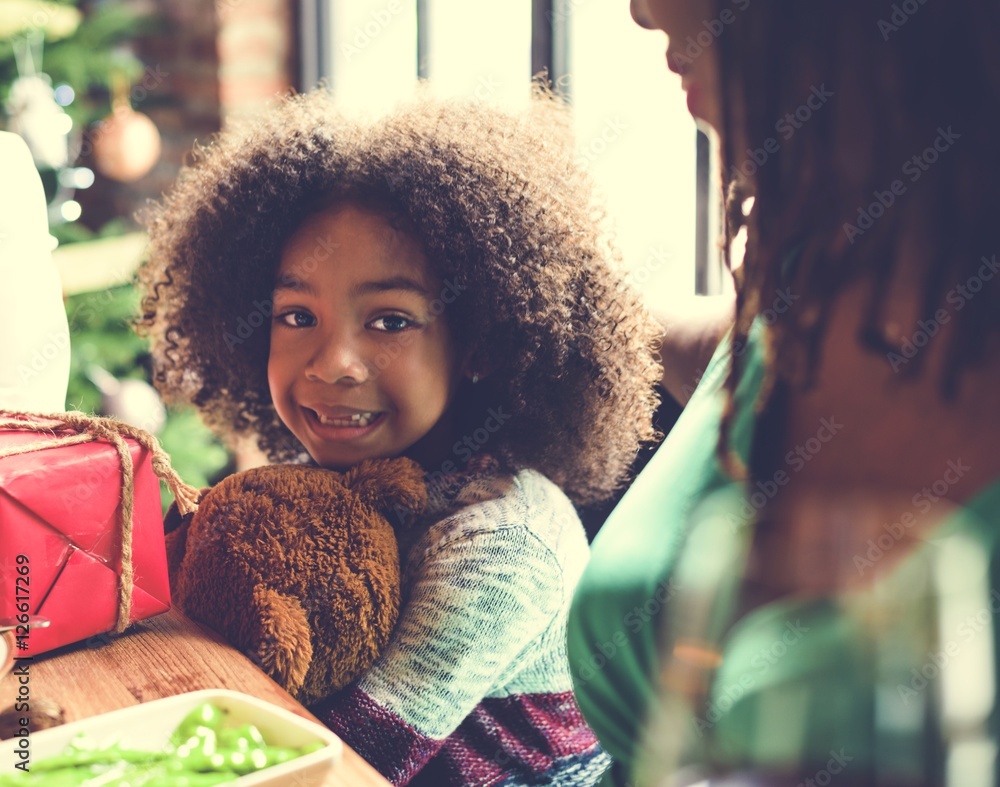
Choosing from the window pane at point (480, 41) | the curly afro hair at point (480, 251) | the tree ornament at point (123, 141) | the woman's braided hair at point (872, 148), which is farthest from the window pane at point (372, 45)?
the woman's braided hair at point (872, 148)

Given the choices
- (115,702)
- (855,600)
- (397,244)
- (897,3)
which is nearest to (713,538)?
(855,600)

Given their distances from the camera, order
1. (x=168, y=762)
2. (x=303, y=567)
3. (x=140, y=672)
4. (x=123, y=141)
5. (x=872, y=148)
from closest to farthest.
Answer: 1. (x=872, y=148)
2. (x=168, y=762)
3. (x=140, y=672)
4. (x=303, y=567)
5. (x=123, y=141)

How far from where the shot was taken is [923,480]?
0.41 metres

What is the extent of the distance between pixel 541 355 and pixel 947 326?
27.6 inches

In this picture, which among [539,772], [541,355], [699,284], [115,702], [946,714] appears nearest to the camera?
[946,714]

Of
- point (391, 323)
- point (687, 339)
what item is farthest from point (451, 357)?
point (687, 339)

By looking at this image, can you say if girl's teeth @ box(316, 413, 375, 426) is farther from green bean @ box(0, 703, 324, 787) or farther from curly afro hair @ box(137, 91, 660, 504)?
green bean @ box(0, 703, 324, 787)

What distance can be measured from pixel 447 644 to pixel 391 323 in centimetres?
34

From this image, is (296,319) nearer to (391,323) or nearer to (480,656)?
(391,323)

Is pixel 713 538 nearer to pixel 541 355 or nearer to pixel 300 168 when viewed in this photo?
pixel 541 355

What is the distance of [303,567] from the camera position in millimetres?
937

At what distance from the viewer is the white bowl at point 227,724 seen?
621mm

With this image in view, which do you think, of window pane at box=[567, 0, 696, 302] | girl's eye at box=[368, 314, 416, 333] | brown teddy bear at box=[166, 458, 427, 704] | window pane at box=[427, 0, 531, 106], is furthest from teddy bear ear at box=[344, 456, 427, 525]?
window pane at box=[427, 0, 531, 106]

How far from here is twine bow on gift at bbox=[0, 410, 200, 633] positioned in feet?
2.87
